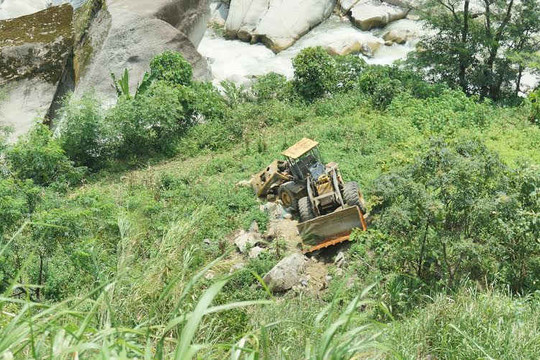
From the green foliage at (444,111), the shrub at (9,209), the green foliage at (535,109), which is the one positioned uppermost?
the shrub at (9,209)

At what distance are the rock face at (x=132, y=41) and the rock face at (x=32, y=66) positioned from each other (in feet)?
2.54

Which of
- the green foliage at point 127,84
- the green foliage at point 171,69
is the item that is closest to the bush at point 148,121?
the green foliage at point 127,84

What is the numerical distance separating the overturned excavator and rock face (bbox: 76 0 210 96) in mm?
8421

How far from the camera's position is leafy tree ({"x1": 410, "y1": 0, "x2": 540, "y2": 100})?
16.7m

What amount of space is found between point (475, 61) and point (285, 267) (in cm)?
1039

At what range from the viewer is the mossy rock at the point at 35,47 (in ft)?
63.7

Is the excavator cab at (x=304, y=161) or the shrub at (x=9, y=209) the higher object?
the shrub at (x=9, y=209)

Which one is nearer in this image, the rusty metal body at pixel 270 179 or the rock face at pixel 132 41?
the rusty metal body at pixel 270 179

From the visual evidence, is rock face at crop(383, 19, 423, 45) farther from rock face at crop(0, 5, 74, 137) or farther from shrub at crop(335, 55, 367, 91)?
rock face at crop(0, 5, 74, 137)

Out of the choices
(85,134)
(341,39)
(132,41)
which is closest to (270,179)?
(85,134)

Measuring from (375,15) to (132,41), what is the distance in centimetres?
913

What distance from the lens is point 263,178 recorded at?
12.7 metres

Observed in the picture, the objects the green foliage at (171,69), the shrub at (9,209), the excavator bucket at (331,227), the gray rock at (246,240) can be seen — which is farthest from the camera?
the green foliage at (171,69)

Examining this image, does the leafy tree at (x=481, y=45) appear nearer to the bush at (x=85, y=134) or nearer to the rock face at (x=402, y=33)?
the rock face at (x=402, y=33)
